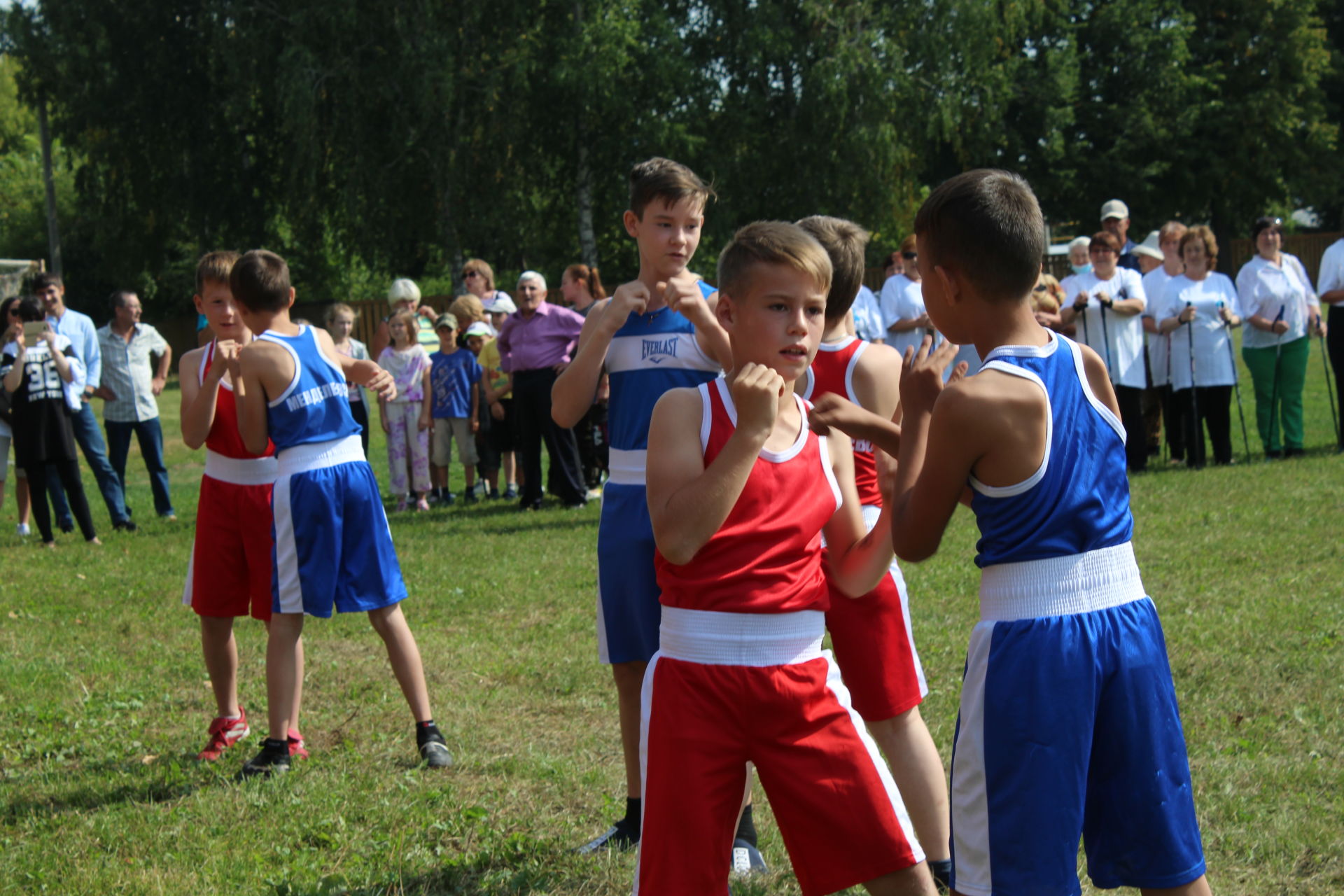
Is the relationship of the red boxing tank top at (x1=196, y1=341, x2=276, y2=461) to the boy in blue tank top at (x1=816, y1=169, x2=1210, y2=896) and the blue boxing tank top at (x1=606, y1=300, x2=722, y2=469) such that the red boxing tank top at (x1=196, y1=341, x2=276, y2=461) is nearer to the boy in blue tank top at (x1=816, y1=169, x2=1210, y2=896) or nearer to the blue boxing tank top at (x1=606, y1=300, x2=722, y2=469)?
the blue boxing tank top at (x1=606, y1=300, x2=722, y2=469)

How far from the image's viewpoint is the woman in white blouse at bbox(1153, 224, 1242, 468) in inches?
437

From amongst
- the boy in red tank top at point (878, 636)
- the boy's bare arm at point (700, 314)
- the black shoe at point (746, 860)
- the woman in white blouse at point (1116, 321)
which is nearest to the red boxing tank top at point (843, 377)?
the boy in red tank top at point (878, 636)

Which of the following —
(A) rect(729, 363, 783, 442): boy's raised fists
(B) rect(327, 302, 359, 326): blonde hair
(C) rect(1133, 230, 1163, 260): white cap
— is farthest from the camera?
(C) rect(1133, 230, 1163, 260): white cap

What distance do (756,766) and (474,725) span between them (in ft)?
9.44

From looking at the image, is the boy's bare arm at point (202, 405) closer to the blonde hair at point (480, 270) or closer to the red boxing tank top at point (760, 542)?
the red boxing tank top at point (760, 542)

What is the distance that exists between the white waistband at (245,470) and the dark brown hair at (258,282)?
60cm

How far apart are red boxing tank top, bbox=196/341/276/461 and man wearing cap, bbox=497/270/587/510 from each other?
237 inches

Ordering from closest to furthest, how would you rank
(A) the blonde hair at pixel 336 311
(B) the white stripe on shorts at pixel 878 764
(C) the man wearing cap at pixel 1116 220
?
(B) the white stripe on shorts at pixel 878 764 → (A) the blonde hair at pixel 336 311 → (C) the man wearing cap at pixel 1116 220

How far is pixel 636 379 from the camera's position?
12.4 feet

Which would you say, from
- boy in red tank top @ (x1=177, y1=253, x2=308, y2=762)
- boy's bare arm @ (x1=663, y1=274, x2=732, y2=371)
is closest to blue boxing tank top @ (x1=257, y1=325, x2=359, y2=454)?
boy in red tank top @ (x1=177, y1=253, x2=308, y2=762)

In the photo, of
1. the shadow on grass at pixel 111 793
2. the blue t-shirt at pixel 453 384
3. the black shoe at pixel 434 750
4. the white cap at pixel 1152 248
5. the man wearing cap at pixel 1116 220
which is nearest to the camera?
the shadow on grass at pixel 111 793

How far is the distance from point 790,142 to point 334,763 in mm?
24827

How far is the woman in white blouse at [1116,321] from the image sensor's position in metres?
10.9

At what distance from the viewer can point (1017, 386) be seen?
2371 mm
